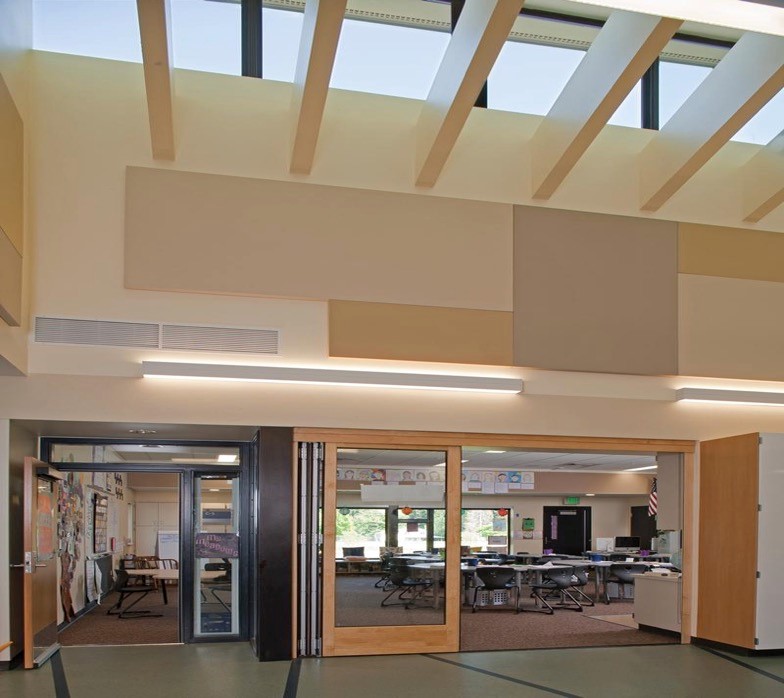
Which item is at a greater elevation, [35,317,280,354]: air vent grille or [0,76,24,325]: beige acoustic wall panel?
[0,76,24,325]: beige acoustic wall panel

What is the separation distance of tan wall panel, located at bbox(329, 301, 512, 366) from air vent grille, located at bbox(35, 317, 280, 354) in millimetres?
751

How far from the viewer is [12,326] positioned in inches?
315

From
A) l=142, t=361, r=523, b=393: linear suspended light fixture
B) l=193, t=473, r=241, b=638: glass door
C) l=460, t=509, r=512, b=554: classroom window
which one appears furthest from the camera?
l=460, t=509, r=512, b=554: classroom window

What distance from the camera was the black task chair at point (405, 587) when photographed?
31.4ft

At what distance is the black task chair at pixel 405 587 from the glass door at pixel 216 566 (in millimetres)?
1961

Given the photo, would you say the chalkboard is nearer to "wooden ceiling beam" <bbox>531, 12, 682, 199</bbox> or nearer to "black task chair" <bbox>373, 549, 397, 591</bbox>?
"black task chair" <bbox>373, 549, 397, 591</bbox>

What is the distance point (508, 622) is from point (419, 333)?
514cm

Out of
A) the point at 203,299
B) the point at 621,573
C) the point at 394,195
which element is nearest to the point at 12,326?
the point at 203,299

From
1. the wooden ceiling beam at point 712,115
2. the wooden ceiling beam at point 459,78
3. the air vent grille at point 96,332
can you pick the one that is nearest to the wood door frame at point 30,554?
the air vent grille at point 96,332

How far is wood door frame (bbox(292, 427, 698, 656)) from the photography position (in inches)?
375

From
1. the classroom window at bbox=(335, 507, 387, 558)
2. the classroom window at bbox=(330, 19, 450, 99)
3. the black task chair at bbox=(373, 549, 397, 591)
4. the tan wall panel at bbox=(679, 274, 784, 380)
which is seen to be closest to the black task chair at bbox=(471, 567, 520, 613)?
the classroom window at bbox=(335, 507, 387, 558)

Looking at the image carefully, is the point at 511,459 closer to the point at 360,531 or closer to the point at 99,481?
the point at 99,481

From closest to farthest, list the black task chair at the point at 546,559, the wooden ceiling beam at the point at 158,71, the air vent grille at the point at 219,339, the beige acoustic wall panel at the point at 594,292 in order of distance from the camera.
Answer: the wooden ceiling beam at the point at 158,71 → the air vent grille at the point at 219,339 → the beige acoustic wall panel at the point at 594,292 → the black task chair at the point at 546,559

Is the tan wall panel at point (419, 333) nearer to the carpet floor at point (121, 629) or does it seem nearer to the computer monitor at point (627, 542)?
the carpet floor at point (121, 629)
